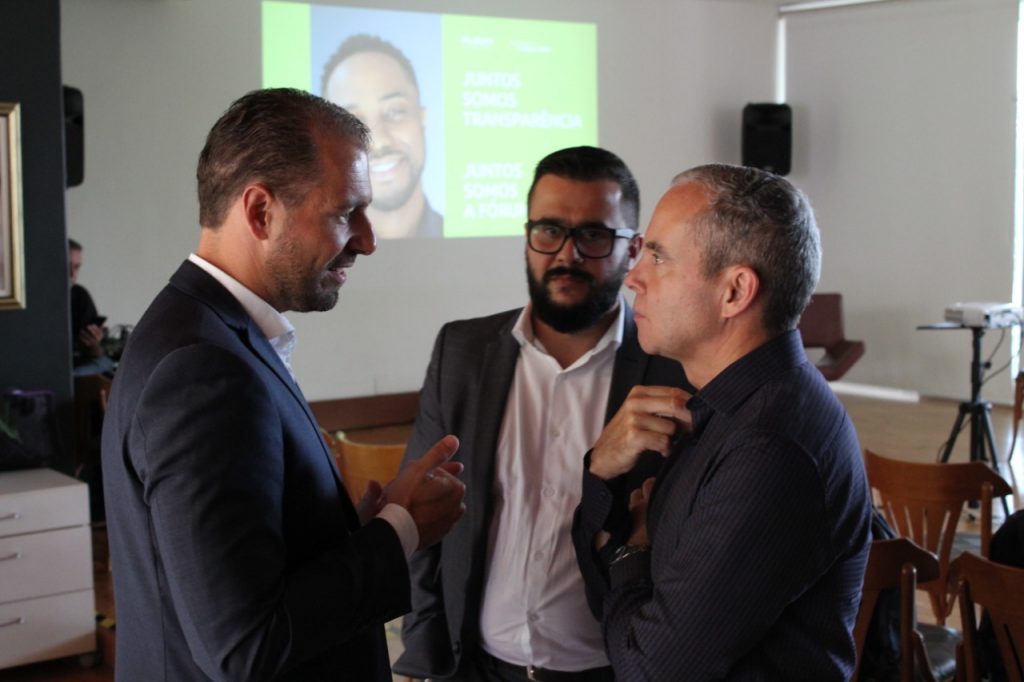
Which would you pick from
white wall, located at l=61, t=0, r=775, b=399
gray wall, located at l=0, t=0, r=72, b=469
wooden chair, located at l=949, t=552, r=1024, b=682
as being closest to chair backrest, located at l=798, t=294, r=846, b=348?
white wall, located at l=61, t=0, r=775, b=399

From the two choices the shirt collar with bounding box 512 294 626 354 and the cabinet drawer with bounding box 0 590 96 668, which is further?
the cabinet drawer with bounding box 0 590 96 668

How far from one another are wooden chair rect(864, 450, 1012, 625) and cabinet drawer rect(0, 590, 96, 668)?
2.98 m

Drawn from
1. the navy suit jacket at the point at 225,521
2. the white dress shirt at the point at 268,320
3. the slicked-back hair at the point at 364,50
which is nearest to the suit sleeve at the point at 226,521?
the navy suit jacket at the point at 225,521

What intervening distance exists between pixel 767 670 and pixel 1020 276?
9167 millimetres

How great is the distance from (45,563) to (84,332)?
9.03ft

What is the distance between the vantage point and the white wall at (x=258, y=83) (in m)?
7.48

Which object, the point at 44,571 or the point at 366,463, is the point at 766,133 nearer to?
the point at 366,463

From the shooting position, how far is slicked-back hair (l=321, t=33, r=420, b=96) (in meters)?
8.25

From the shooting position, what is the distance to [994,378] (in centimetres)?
970

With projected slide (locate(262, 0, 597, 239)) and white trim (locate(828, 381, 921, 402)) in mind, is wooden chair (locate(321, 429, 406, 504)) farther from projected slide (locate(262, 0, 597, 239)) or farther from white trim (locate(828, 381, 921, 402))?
white trim (locate(828, 381, 921, 402))

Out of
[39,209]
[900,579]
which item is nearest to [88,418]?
[39,209]

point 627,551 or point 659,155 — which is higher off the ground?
point 659,155

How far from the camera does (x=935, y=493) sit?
11.6ft

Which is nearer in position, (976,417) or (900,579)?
(900,579)
